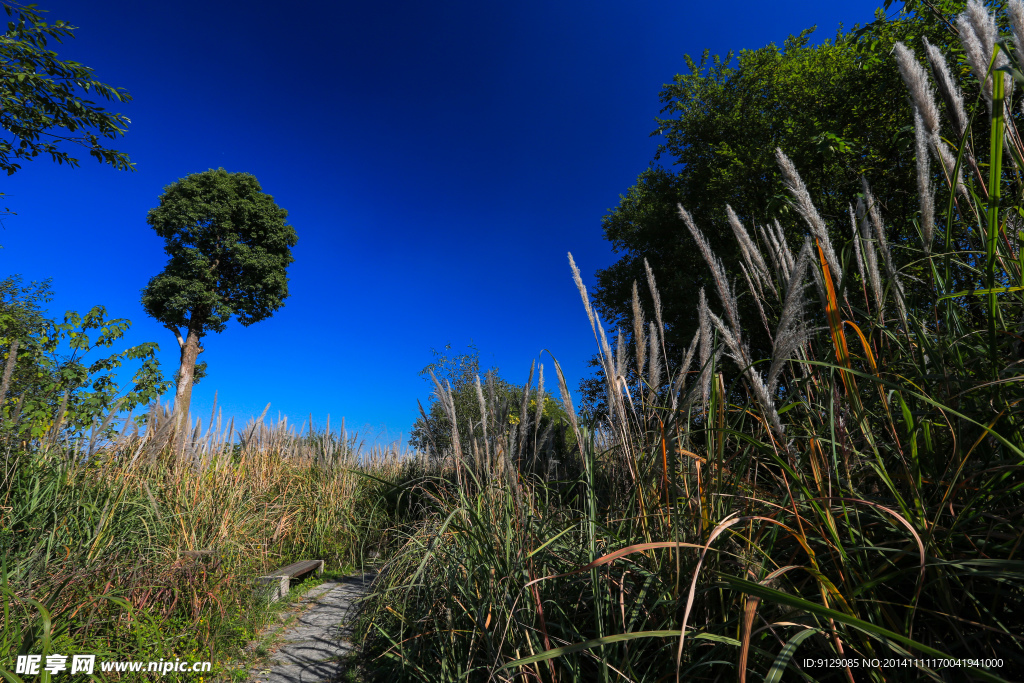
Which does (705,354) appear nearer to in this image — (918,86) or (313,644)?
(918,86)

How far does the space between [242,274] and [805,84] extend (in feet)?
53.9

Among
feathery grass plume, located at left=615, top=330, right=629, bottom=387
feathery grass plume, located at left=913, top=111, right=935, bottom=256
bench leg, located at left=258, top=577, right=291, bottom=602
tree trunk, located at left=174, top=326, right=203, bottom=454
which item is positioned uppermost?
tree trunk, located at left=174, top=326, right=203, bottom=454

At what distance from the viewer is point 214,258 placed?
14.6m

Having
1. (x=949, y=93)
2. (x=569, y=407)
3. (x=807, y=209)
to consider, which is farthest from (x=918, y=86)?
(x=569, y=407)

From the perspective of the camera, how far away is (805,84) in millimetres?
7684

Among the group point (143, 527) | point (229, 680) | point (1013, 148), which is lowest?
point (229, 680)

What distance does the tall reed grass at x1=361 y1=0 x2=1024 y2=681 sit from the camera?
80 cm

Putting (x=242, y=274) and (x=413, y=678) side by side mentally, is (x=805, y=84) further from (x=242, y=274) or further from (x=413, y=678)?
(x=242, y=274)

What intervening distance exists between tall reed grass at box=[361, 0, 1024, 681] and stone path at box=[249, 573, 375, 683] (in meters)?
1.34

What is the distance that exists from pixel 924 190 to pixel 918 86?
0.78ft

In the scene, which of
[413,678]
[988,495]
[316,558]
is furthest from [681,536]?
[316,558]

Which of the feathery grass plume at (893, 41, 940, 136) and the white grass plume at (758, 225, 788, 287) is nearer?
the feathery grass plume at (893, 41, 940, 136)

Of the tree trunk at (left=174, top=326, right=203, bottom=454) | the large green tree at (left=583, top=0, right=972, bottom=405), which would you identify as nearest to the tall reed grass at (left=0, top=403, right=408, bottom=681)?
the large green tree at (left=583, top=0, right=972, bottom=405)

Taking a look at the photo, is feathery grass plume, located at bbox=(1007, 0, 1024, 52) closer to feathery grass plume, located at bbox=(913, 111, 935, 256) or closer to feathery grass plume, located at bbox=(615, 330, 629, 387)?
feathery grass plume, located at bbox=(913, 111, 935, 256)
